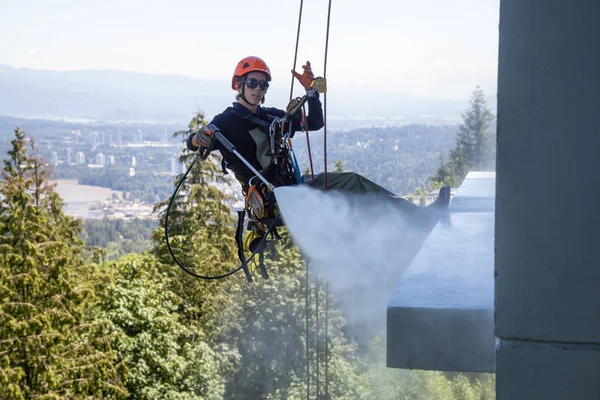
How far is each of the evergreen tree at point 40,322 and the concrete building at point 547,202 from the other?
67.0 feet

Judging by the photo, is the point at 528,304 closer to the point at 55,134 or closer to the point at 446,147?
the point at 446,147

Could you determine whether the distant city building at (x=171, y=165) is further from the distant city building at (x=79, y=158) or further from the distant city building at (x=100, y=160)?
the distant city building at (x=79, y=158)

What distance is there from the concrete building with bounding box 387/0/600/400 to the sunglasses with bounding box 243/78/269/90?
444 cm

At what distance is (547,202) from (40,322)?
20.7 m

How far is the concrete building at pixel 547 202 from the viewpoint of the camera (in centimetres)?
214

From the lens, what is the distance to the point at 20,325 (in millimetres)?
21109

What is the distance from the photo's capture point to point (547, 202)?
221 centimetres

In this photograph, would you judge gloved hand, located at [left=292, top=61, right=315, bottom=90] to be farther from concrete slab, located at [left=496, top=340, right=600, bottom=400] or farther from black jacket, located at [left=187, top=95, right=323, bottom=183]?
concrete slab, located at [left=496, top=340, right=600, bottom=400]

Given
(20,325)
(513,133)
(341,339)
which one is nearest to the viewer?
(513,133)

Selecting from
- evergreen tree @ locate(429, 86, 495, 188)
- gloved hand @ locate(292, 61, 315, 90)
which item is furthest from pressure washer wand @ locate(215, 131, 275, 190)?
evergreen tree @ locate(429, 86, 495, 188)

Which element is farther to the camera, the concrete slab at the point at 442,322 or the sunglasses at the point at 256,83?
the sunglasses at the point at 256,83

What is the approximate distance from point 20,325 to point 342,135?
7446cm

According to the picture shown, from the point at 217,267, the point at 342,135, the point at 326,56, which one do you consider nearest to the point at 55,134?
the point at 342,135

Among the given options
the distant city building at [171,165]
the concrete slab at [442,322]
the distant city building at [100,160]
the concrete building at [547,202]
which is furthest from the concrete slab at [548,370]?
the distant city building at [100,160]
